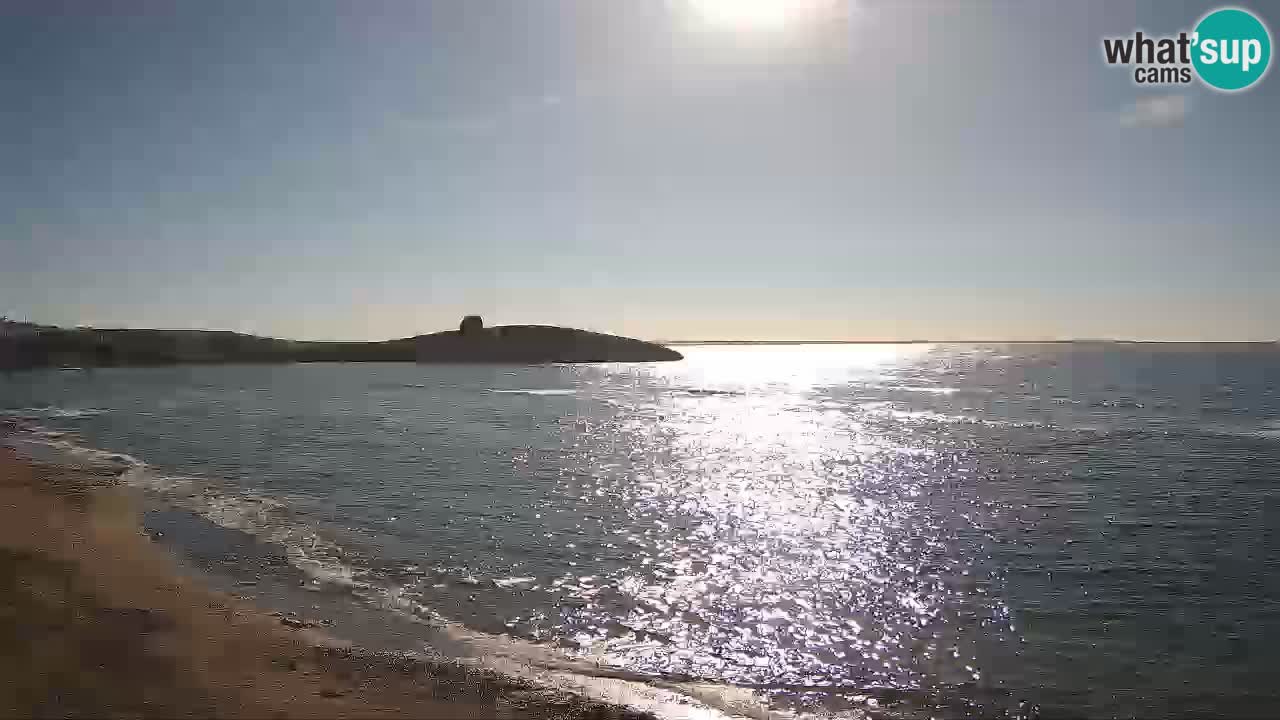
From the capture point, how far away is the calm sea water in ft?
48.6

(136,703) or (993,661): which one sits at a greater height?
(136,703)

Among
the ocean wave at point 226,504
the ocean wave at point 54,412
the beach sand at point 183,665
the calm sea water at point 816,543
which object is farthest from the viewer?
the ocean wave at point 54,412

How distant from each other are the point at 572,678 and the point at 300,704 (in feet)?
15.2

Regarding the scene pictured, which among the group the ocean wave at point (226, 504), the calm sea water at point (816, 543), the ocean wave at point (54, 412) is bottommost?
the calm sea water at point (816, 543)

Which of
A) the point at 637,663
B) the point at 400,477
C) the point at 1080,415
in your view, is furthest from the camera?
the point at 1080,415

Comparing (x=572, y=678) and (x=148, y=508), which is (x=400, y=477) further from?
(x=572, y=678)

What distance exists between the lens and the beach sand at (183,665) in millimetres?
11273

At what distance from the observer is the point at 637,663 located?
14523 mm

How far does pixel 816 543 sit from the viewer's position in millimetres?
24125

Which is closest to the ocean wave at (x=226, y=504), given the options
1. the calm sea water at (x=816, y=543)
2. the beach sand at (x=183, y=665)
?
the calm sea water at (x=816, y=543)

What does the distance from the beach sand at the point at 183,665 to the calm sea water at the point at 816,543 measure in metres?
2.92

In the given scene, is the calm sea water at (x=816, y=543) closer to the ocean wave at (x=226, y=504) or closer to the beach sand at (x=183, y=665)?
the ocean wave at (x=226, y=504)

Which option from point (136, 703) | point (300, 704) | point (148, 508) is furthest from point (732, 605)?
point (148, 508)

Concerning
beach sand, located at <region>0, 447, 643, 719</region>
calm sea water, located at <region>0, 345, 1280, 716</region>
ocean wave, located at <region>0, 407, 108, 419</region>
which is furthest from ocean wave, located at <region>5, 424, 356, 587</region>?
ocean wave, located at <region>0, 407, 108, 419</region>
